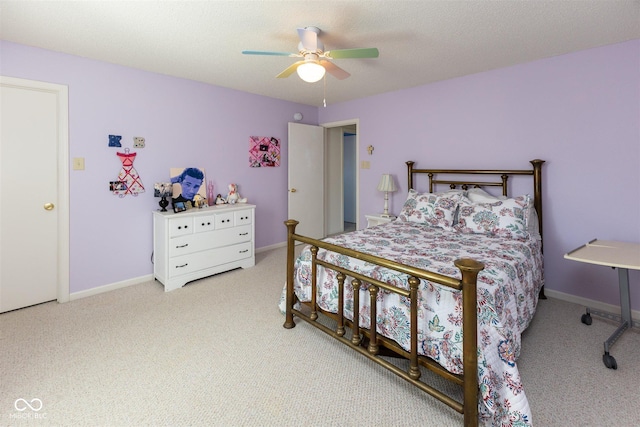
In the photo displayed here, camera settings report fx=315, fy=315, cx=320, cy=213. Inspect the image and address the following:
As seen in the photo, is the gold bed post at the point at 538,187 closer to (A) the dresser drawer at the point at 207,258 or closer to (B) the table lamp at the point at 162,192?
(A) the dresser drawer at the point at 207,258

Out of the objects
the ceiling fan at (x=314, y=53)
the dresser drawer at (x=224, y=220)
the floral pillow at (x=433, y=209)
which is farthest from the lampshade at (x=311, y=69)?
the dresser drawer at (x=224, y=220)

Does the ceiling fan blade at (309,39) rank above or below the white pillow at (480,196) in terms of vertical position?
above

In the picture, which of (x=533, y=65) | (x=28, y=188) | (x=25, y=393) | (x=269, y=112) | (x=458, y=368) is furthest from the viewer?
(x=269, y=112)

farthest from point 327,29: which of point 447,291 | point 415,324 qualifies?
point 415,324

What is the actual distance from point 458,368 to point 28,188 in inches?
143

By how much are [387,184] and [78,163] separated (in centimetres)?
342

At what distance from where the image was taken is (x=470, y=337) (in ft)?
4.56

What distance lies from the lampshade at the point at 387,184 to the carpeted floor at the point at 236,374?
2.08 meters

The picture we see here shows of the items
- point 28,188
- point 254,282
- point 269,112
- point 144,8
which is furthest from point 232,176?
point 144,8

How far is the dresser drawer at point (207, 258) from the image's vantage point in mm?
3352

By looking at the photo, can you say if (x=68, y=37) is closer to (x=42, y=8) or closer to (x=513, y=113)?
(x=42, y=8)

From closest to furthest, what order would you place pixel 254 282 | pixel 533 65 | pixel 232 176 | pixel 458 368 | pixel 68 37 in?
pixel 458 368, pixel 68 37, pixel 533 65, pixel 254 282, pixel 232 176

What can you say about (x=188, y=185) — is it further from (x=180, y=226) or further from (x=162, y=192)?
(x=180, y=226)

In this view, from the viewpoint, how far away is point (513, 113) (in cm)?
323
